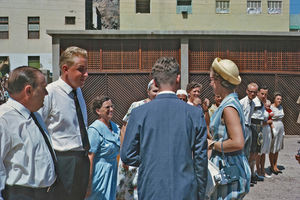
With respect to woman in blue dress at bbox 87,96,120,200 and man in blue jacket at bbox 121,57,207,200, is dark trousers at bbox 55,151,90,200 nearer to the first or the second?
woman in blue dress at bbox 87,96,120,200

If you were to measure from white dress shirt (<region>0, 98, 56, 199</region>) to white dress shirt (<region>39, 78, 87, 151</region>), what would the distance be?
674 mm

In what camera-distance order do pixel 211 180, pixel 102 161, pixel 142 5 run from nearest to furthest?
pixel 211 180 → pixel 102 161 → pixel 142 5

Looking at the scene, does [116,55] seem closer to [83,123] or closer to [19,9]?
[83,123]

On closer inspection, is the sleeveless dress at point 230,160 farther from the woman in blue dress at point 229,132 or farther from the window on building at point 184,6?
the window on building at point 184,6

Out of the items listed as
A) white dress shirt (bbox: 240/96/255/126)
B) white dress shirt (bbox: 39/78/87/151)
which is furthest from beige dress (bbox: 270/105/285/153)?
white dress shirt (bbox: 39/78/87/151)

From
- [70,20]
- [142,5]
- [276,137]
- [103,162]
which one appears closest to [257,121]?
[276,137]

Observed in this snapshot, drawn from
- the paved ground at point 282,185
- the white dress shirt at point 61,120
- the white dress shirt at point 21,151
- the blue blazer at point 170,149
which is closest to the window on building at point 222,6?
the paved ground at point 282,185

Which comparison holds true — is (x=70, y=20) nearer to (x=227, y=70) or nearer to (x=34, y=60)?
(x=34, y=60)

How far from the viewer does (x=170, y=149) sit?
258 cm

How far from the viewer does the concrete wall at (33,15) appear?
36469 millimetres

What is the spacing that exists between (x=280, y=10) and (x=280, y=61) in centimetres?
2066

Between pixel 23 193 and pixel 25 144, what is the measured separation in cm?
32

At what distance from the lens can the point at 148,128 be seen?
2.63 metres

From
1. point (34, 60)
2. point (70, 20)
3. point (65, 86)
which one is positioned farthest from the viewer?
point (70, 20)
